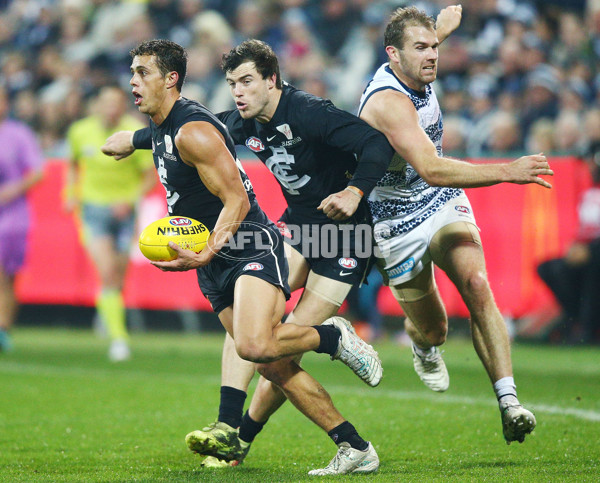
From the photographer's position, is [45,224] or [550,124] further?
[45,224]

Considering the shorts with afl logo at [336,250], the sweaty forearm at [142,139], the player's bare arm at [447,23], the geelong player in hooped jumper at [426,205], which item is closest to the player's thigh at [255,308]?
the shorts with afl logo at [336,250]

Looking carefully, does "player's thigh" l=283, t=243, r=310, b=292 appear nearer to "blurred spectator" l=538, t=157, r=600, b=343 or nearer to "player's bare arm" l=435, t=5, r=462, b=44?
"player's bare arm" l=435, t=5, r=462, b=44

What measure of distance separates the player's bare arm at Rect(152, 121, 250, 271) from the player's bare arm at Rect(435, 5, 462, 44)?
2130 mm

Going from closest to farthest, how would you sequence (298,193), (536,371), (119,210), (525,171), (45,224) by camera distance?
(525,171) < (298,193) < (536,371) < (119,210) < (45,224)

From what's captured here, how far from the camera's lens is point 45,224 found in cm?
1357

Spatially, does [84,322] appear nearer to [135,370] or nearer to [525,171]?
[135,370]

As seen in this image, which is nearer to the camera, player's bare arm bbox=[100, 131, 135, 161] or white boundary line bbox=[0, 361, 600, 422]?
player's bare arm bbox=[100, 131, 135, 161]

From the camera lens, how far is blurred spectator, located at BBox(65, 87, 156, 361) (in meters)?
10.9

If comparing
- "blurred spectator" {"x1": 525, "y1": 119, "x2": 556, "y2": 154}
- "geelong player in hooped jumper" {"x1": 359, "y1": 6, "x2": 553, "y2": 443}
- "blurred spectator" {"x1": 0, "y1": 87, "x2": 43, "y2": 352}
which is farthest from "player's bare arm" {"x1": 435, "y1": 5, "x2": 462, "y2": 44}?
"blurred spectator" {"x1": 0, "y1": 87, "x2": 43, "y2": 352}

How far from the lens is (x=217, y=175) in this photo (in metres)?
5.13

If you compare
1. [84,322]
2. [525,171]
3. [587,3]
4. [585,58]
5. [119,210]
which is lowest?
[84,322]

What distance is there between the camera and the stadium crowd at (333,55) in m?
12.0

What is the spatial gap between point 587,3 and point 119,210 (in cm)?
705

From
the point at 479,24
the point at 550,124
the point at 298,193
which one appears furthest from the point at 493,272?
the point at 298,193
